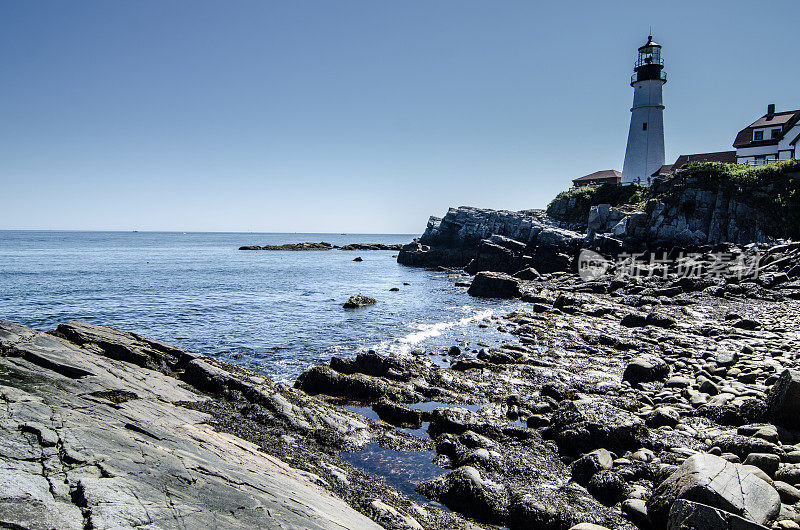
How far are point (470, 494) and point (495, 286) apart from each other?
34.1 m

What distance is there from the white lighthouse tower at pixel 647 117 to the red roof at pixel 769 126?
1153cm

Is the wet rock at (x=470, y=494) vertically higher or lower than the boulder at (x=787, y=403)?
lower

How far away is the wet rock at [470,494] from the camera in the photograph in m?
8.52

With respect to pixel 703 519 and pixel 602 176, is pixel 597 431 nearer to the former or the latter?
pixel 703 519

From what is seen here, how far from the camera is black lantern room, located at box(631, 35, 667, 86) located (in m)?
69.6

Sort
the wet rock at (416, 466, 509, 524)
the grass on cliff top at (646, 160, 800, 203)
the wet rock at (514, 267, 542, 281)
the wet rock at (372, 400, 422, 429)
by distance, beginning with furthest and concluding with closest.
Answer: the wet rock at (514, 267, 542, 281)
the grass on cliff top at (646, 160, 800, 203)
the wet rock at (372, 400, 422, 429)
the wet rock at (416, 466, 509, 524)

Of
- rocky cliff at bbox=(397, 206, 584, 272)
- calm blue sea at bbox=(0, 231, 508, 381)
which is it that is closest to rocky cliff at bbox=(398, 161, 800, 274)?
rocky cliff at bbox=(397, 206, 584, 272)

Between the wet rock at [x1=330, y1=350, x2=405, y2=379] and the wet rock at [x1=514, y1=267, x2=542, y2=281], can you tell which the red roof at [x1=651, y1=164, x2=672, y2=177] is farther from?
the wet rock at [x1=330, y1=350, x2=405, y2=379]

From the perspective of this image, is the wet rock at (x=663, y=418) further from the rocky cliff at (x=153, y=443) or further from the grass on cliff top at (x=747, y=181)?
the grass on cliff top at (x=747, y=181)

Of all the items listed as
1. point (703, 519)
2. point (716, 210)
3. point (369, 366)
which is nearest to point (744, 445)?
point (703, 519)

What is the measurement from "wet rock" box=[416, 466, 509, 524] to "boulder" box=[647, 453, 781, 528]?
2745 mm

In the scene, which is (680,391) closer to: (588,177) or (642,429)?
(642,429)

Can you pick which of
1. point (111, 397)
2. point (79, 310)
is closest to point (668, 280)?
point (111, 397)

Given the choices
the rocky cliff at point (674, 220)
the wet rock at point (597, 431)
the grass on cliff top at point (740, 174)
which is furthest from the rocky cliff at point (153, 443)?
the grass on cliff top at point (740, 174)
